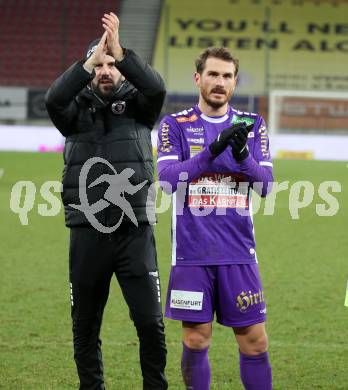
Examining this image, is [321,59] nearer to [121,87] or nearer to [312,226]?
[312,226]

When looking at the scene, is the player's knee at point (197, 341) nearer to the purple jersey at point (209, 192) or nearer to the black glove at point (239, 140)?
the purple jersey at point (209, 192)

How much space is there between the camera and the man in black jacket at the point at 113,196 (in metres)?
4.33

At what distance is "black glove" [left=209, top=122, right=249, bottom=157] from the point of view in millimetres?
3963

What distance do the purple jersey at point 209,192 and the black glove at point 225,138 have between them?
153mm

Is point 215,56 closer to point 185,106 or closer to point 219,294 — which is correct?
point 219,294

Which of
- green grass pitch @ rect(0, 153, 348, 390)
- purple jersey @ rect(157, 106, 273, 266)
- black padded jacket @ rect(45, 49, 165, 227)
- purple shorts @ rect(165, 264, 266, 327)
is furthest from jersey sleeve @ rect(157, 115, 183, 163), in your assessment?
green grass pitch @ rect(0, 153, 348, 390)

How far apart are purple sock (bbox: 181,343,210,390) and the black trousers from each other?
17 centimetres

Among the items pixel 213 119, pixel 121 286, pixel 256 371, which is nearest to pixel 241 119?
pixel 213 119

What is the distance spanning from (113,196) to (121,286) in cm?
45

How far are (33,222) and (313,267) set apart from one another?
15.6 ft

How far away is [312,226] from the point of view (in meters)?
12.2

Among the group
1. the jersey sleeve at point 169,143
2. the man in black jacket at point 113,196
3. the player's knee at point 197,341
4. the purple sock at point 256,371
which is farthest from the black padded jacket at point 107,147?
the purple sock at point 256,371

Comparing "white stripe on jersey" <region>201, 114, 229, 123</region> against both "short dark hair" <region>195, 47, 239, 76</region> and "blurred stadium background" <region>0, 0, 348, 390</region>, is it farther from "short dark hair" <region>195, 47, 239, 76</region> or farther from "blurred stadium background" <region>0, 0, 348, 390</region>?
"blurred stadium background" <region>0, 0, 348, 390</region>

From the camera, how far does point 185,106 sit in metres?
27.7
